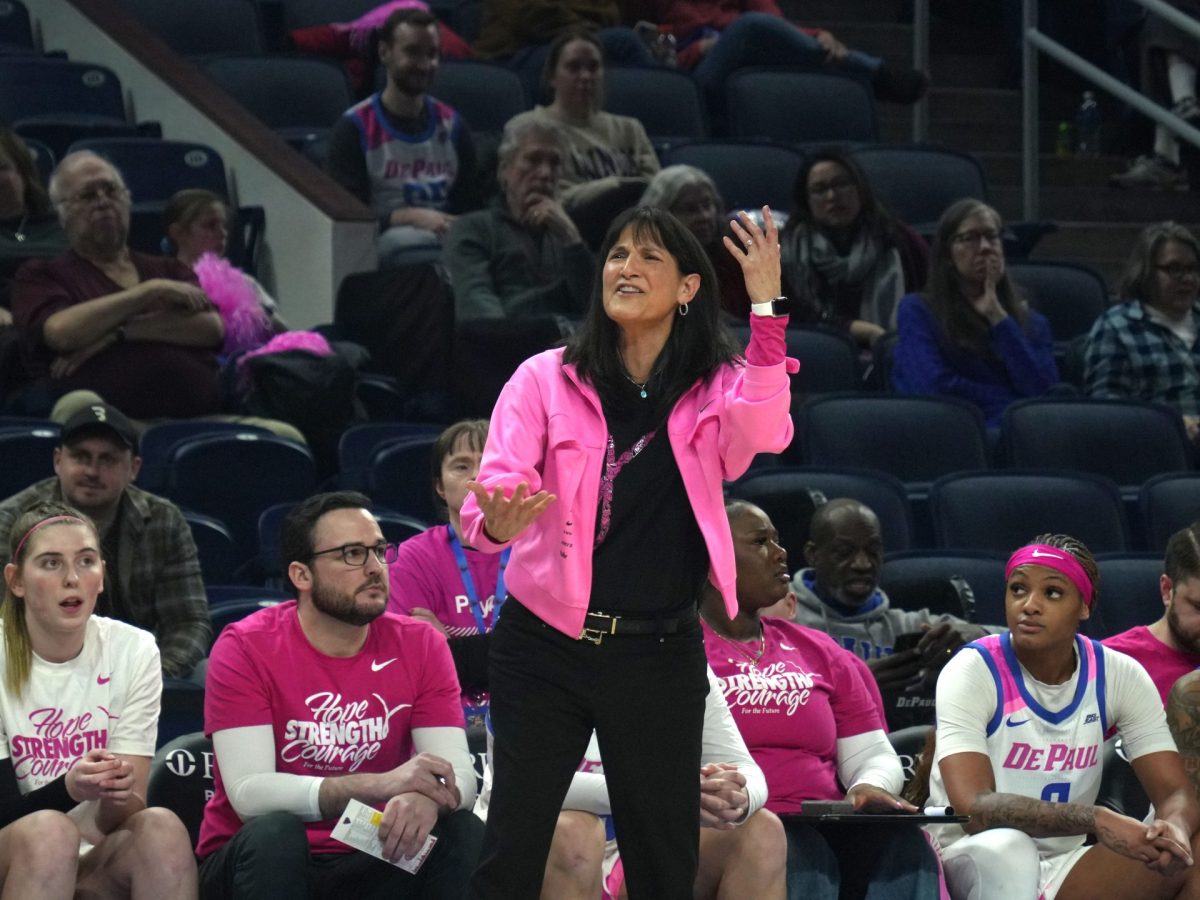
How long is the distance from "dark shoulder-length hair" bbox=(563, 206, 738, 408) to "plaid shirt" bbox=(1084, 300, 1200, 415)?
350 cm

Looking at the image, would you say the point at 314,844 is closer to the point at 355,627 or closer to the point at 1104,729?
the point at 355,627

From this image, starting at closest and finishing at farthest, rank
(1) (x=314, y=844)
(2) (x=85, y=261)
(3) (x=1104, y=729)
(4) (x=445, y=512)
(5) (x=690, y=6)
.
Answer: (1) (x=314, y=844), (3) (x=1104, y=729), (4) (x=445, y=512), (2) (x=85, y=261), (5) (x=690, y=6)

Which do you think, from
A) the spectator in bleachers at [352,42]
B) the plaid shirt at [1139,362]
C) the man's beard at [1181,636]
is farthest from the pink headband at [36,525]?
the spectator in bleachers at [352,42]

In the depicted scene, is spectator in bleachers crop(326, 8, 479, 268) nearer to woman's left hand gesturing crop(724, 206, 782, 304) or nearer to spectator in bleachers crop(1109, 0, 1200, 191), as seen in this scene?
spectator in bleachers crop(1109, 0, 1200, 191)

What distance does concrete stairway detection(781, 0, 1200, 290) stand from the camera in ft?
27.4

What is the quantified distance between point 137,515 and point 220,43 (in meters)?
3.74

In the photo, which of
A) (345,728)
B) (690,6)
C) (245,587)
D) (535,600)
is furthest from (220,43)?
(535,600)

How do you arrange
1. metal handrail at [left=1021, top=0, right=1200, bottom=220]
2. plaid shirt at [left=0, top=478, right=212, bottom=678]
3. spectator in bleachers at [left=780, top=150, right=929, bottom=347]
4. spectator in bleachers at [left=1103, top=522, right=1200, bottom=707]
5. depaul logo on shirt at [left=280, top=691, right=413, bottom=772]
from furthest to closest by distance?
metal handrail at [left=1021, top=0, right=1200, bottom=220], spectator in bleachers at [left=780, top=150, right=929, bottom=347], plaid shirt at [left=0, top=478, right=212, bottom=678], spectator in bleachers at [left=1103, top=522, right=1200, bottom=707], depaul logo on shirt at [left=280, top=691, right=413, bottom=772]

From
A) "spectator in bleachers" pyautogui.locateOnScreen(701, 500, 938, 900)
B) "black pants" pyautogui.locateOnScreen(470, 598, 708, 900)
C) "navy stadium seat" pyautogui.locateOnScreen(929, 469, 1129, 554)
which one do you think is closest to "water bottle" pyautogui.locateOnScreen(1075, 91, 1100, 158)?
"navy stadium seat" pyautogui.locateOnScreen(929, 469, 1129, 554)

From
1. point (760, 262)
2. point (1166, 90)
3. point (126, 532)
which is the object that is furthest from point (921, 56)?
point (760, 262)

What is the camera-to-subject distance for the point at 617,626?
3.09 meters

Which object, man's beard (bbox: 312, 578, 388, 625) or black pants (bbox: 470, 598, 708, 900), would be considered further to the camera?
man's beard (bbox: 312, 578, 388, 625)

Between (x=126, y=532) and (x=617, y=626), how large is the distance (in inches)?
72.8

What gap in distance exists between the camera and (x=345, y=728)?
385 cm
